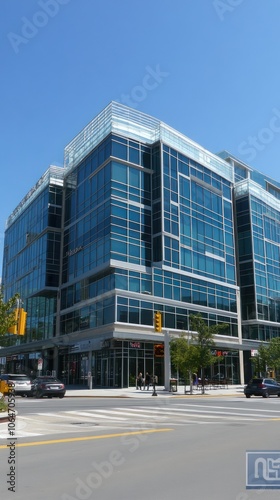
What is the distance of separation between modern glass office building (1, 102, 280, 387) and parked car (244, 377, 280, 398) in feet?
20.7

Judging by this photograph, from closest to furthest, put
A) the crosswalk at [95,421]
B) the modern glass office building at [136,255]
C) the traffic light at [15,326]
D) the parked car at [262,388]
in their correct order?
the crosswalk at [95,421]
the traffic light at [15,326]
the parked car at [262,388]
the modern glass office building at [136,255]

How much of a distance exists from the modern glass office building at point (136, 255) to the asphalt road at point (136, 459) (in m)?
22.9

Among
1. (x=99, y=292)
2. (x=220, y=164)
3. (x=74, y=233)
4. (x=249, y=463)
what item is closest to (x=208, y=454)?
(x=249, y=463)

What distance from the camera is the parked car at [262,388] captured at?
32.9 meters

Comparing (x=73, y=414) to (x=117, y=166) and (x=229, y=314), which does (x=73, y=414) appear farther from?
(x=229, y=314)

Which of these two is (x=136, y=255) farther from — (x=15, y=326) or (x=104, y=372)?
(x=15, y=326)

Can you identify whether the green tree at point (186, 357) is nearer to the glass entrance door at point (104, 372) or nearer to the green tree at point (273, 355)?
the glass entrance door at point (104, 372)

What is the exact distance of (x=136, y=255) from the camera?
4412 centimetres

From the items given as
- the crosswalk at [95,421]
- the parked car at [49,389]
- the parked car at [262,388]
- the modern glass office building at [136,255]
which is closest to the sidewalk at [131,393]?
the parked car at [49,389]

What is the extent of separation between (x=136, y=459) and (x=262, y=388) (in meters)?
26.5

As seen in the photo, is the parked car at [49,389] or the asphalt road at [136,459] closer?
the asphalt road at [136,459]

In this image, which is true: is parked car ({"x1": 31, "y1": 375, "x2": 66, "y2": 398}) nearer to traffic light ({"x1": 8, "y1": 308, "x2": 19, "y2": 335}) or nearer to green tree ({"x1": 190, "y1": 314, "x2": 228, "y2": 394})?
green tree ({"x1": 190, "y1": 314, "x2": 228, "y2": 394})

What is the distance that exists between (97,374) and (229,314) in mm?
17068

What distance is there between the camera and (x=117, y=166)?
44.9 meters
